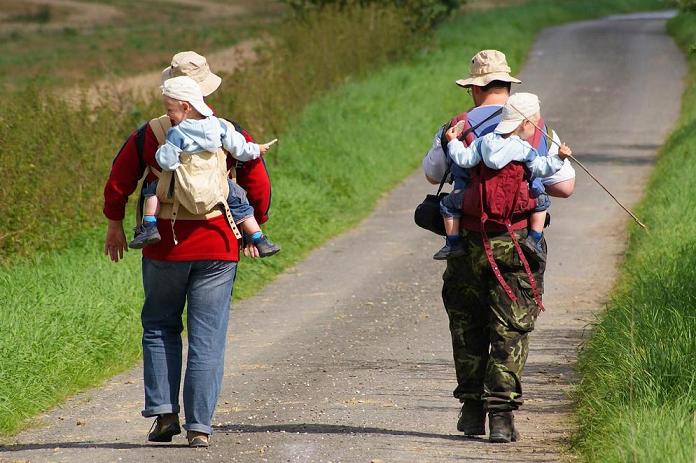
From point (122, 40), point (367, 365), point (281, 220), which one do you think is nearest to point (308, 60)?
point (281, 220)

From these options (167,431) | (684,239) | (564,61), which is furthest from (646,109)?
(167,431)

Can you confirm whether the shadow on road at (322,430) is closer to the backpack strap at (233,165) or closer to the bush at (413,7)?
the backpack strap at (233,165)

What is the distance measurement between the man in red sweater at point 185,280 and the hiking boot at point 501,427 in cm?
120

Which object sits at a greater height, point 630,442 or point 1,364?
point 630,442

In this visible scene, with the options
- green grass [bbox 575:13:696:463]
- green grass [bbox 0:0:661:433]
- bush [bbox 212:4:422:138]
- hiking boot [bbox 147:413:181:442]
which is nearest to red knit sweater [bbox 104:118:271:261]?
hiking boot [bbox 147:413:181:442]

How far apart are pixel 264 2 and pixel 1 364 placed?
7023cm

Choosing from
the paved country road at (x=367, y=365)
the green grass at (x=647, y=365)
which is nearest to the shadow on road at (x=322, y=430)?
the paved country road at (x=367, y=365)

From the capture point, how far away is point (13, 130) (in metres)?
11.7

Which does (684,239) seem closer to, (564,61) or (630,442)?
(630,442)

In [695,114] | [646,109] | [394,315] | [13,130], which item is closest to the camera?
[394,315]

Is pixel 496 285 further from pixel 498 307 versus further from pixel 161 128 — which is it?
pixel 161 128

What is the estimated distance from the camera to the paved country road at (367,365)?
639 centimetres

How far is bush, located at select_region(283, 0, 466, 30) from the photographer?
26.9 meters

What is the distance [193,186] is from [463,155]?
1.15 m
